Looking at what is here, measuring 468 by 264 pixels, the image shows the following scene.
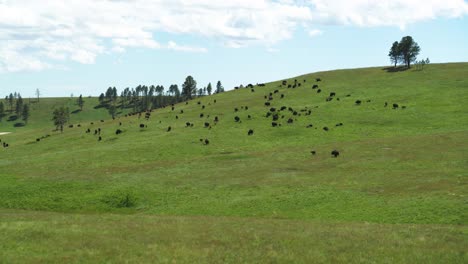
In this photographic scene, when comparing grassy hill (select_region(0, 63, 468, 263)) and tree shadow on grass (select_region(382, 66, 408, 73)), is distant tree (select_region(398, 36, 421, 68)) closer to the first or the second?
tree shadow on grass (select_region(382, 66, 408, 73))

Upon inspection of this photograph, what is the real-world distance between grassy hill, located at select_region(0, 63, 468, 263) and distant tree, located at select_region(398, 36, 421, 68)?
42.8 m

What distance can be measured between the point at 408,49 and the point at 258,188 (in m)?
125

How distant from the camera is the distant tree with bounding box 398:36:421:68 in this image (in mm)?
157125

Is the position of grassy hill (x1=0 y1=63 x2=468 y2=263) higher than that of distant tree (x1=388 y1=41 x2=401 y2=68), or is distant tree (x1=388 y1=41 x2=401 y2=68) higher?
distant tree (x1=388 y1=41 x2=401 y2=68)

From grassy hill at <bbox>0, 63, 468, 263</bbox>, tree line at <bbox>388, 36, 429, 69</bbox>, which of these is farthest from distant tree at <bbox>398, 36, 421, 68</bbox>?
grassy hill at <bbox>0, 63, 468, 263</bbox>

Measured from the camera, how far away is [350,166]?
2347 inches

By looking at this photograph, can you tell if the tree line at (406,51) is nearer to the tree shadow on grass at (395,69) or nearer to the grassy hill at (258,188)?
the tree shadow on grass at (395,69)

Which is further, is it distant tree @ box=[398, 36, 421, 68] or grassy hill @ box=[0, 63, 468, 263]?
distant tree @ box=[398, 36, 421, 68]

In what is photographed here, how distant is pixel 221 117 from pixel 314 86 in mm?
39932

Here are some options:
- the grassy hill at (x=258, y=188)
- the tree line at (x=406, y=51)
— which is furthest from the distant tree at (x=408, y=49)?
the grassy hill at (x=258, y=188)

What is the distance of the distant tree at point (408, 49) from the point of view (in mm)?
157125

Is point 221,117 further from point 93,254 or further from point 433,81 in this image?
point 93,254

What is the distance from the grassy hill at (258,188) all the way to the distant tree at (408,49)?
4276 centimetres

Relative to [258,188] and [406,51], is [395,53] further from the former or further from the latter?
[258,188]
